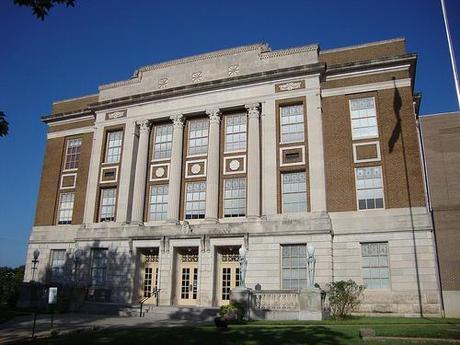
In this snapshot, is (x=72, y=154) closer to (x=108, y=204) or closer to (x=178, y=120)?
(x=108, y=204)

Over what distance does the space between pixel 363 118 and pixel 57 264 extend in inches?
955

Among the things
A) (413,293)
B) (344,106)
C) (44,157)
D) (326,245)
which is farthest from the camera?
(44,157)

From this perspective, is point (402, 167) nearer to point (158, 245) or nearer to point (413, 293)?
point (413, 293)

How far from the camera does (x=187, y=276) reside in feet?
92.0

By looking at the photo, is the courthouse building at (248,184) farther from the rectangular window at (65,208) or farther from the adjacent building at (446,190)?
the adjacent building at (446,190)

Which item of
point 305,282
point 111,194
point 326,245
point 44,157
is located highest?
point 44,157

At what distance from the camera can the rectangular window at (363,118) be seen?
26266 mm

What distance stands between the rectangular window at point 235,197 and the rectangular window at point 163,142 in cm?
550


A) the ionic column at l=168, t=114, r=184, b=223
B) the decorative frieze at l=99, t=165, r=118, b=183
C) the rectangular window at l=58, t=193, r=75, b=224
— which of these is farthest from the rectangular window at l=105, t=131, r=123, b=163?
the ionic column at l=168, t=114, r=184, b=223

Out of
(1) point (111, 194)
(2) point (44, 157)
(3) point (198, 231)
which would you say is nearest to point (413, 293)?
(3) point (198, 231)

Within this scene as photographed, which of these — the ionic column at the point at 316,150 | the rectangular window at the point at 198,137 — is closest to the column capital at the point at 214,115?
the rectangular window at the point at 198,137

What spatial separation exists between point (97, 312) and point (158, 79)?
1710 centimetres

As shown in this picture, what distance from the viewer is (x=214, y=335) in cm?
1348

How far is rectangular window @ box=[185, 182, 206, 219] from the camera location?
28.9m
